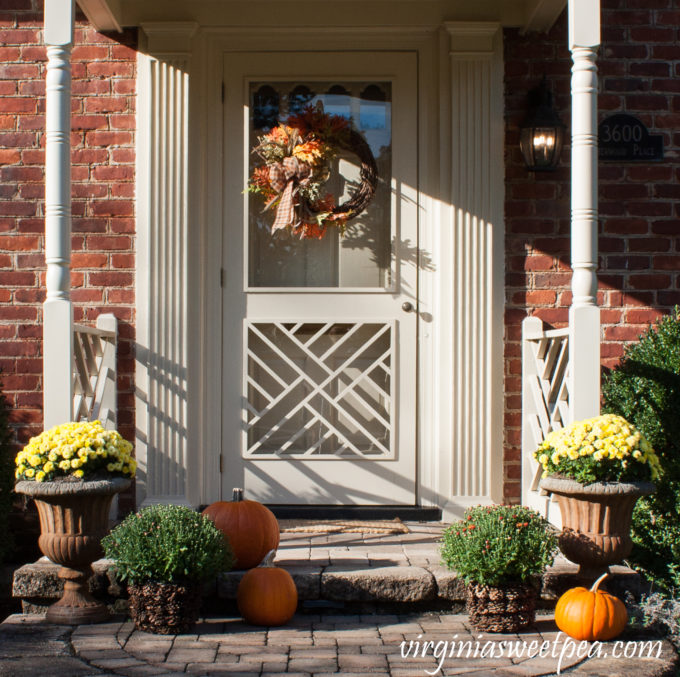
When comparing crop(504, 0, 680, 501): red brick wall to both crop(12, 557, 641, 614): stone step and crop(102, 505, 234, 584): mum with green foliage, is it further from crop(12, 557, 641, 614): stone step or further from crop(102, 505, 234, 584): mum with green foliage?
crop(102, 505, 234, 584): mum with green foliage

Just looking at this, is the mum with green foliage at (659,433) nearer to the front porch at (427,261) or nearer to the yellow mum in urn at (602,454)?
the yellow mum in urn at (602,454)

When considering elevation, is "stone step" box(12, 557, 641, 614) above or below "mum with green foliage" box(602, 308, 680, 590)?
below

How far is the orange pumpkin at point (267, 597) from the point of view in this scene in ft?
10.8

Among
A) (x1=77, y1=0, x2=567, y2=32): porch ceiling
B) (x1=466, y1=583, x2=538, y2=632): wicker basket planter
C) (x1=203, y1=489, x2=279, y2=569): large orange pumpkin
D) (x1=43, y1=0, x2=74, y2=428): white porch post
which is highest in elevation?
(x1=77, y1=0, x2=567, y2=32): porch ceiling

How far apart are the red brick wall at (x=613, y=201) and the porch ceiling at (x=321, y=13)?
0.18 meters

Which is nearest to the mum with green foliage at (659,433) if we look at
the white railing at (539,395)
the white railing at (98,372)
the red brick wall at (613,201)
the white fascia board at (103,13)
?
the white railing at (539,395)

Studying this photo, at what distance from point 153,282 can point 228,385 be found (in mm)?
673

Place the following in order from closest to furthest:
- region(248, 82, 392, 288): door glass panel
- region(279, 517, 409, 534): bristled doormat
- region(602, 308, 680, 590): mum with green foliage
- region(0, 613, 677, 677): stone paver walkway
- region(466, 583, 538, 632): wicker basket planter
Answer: region(0, 613, 677, 677): stone paver walkway, region(466, 583, 538, 632): wicker basket planter, region(602, 308, 680, 590): mum with green foliage, region(279, 517, 409, 534): bristled doormat, region(248, 82, 392, 288): door glass panel

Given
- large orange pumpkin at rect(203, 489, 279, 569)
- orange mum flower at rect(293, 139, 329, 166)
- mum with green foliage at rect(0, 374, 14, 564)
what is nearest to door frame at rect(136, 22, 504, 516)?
orange mum flower at rect(293, 139, 329, 166)

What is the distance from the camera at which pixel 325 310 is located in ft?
15.0

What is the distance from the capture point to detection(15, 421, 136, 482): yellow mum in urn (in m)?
3.29

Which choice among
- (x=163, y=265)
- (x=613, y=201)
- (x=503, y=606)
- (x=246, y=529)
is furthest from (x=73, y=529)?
(x=613, y=201)

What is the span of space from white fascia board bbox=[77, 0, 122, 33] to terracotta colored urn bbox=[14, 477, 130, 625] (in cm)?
228

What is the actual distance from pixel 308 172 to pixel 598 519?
2255 millimetres
